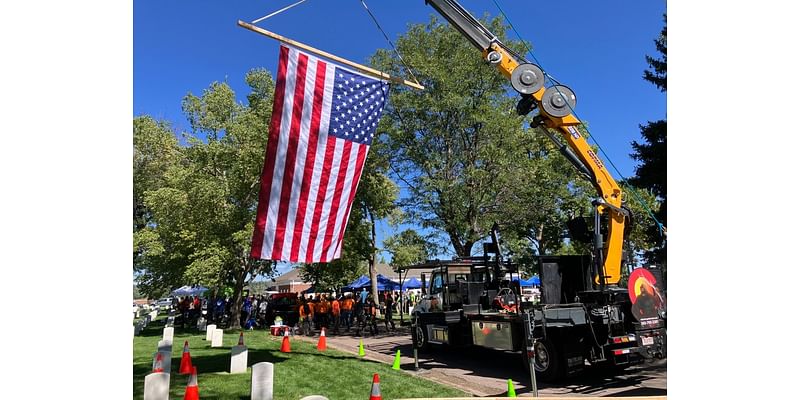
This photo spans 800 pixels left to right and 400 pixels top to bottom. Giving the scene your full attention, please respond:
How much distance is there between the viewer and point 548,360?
29.2 ft

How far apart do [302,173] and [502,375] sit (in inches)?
220

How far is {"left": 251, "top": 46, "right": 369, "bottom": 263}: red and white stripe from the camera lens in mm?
7191

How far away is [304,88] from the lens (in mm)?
7406

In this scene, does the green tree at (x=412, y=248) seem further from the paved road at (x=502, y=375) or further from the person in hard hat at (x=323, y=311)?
the paved road at (x=502, y=375)

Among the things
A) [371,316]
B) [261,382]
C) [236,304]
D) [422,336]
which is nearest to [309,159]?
[261,382]

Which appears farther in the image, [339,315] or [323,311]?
[339,315]

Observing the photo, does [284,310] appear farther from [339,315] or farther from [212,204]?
[212,204]

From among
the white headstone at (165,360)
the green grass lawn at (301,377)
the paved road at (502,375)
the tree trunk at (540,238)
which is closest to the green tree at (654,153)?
the tree trunk at (540,238)

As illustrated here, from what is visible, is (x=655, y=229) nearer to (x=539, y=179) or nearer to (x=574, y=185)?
(x=574, y=185)

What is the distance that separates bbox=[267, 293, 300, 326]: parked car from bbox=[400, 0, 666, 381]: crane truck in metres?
13.0

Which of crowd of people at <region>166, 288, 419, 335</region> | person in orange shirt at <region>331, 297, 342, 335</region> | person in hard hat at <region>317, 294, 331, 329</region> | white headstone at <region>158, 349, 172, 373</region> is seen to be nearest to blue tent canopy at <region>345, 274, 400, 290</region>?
crowd of people at <region>166, 288, 419, 335</region>

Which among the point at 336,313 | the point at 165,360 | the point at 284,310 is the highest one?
the point at 165,360

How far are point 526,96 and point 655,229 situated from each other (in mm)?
10988
